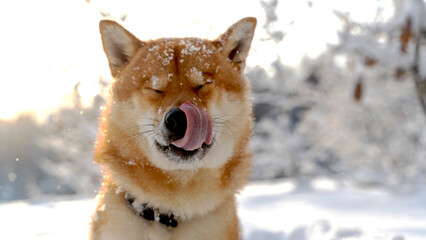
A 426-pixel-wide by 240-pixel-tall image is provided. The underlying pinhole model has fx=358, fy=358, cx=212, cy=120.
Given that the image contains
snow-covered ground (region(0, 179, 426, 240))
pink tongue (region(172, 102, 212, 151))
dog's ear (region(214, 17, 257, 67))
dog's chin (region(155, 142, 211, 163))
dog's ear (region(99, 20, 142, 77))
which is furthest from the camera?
snow-covered ground (region(0, 179, 426, 240))

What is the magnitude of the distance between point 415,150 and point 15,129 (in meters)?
18.1

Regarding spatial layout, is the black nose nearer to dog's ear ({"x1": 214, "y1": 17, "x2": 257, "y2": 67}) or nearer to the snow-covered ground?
dog's ear ({"x1": 214, "y1": 17, "x2": 257, "y2": 67})

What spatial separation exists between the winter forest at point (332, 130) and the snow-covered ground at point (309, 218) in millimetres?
22

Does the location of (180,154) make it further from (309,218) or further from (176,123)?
(309,218)

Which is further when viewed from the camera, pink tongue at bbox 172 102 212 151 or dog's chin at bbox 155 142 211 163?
dog's chin at bbox 155 142 211 163

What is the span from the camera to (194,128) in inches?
83.2

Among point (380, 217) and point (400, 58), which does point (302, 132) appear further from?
point (400, 58)

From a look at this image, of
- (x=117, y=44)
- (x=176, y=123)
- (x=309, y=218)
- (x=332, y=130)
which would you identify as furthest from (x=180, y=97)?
(x=332, y=130)

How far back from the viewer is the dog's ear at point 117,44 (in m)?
2.58

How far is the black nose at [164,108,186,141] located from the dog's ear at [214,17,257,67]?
86 cm

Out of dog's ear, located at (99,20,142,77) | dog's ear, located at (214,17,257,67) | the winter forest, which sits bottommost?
dog's ear, located at (99,20,142,77)

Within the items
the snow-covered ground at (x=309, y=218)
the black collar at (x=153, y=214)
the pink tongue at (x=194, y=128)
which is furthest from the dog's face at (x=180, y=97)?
the snow-covered ground at (x=309, y=218)

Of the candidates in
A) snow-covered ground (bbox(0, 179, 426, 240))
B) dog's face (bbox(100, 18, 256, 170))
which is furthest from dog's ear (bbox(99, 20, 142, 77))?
Result: snow-covered ground (bbox(0, 179, 426, 240))

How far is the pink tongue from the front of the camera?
83.3 inches
